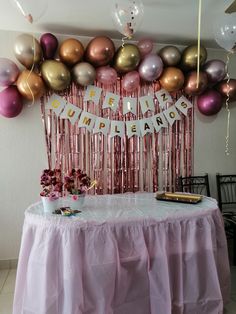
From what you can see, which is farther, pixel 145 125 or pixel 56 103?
pixel 145 125

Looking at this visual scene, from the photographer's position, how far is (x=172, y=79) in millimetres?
2738

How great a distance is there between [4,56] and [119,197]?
70.9 inches

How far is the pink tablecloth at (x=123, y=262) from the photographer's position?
1.69 m

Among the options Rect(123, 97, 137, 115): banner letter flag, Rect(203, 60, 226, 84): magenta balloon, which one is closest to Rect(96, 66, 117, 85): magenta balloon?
Rect(123, 97, 137, 115): banner letter flag

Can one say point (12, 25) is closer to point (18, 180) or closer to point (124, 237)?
point (18, 180)

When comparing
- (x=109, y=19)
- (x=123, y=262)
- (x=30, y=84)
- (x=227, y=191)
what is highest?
(x=109, y=19)

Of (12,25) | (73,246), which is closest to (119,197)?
(73,246)

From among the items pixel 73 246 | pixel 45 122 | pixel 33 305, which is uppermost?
pixel 45 122

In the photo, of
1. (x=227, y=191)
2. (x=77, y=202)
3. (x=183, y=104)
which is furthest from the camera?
(x=227, y=191)

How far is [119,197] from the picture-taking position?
2.45 metres

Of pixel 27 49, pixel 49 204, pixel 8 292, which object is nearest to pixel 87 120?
pixel 27 49

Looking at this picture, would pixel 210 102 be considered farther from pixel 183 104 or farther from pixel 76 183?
pixel 76 183

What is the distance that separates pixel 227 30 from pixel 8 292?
282 cm

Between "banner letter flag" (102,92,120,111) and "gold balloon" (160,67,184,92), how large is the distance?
0.52m
